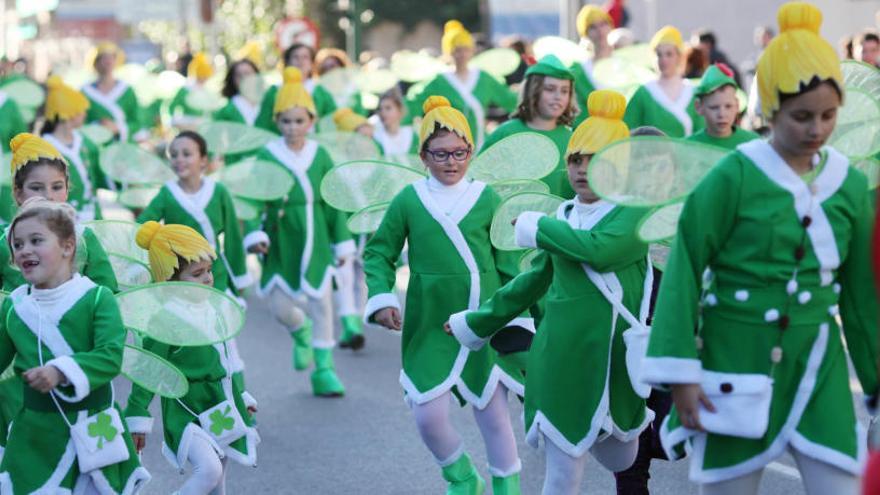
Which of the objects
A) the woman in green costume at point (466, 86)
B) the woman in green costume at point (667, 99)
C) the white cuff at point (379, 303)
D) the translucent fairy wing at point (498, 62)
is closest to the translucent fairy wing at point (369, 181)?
the white cuff at point (379, 303)

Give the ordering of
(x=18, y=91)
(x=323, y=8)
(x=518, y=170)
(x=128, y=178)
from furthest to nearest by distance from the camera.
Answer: (x=323, y=8)
(x=18, y=91)
(x=128, y=178)
(x=518, y=170)

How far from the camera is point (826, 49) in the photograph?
176 inches

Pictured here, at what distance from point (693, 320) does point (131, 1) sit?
2935cm

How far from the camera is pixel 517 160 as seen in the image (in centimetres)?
701

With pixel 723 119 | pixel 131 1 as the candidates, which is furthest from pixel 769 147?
pixel 131 1

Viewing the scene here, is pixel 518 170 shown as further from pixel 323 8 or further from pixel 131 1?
pixel 323 8

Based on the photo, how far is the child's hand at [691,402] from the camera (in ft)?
15.0

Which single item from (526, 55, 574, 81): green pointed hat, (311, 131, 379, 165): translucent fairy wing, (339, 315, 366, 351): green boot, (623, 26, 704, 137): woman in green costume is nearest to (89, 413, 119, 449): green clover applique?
(526, 55, 574, 81): green pointed hat

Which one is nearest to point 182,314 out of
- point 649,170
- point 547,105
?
point 649,170

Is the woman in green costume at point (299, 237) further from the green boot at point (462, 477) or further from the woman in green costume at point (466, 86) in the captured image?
the green boot at point (462, 477)

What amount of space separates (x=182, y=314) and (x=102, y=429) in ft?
1.76

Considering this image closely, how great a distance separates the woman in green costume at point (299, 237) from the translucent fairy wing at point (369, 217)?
119 inches

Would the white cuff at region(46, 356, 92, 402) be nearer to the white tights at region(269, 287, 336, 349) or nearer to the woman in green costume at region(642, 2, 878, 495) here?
the woman in green costume at region(642, 2, 878, 495)

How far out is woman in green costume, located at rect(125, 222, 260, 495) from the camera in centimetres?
645
